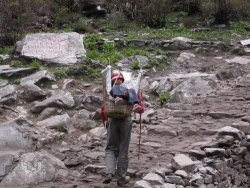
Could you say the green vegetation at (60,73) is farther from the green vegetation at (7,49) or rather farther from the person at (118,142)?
the person at (118,142)

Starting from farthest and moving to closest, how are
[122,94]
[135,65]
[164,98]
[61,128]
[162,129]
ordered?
[135,65]
[164,98]
[61,128]
[162,129]
[122,94]

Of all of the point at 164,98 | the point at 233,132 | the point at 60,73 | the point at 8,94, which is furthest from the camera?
the point at 60,73

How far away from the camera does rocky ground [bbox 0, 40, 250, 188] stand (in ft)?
20.4

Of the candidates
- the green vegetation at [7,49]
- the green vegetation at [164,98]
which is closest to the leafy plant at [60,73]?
the green vegetation at [7,49]

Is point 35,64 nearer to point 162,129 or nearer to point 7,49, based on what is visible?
point 7,49

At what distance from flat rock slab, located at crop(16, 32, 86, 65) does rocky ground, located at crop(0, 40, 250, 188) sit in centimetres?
118

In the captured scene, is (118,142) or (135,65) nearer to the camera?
(118,142)

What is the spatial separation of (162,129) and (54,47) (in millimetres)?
4639

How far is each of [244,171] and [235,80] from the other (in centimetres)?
400

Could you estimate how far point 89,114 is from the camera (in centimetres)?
865

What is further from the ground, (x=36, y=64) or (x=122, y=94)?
(x=122, y=94)

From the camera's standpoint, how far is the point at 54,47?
11.6m

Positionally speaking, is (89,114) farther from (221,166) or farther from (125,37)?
(125,37)

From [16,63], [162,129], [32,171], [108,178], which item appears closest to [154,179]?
[108,178]
